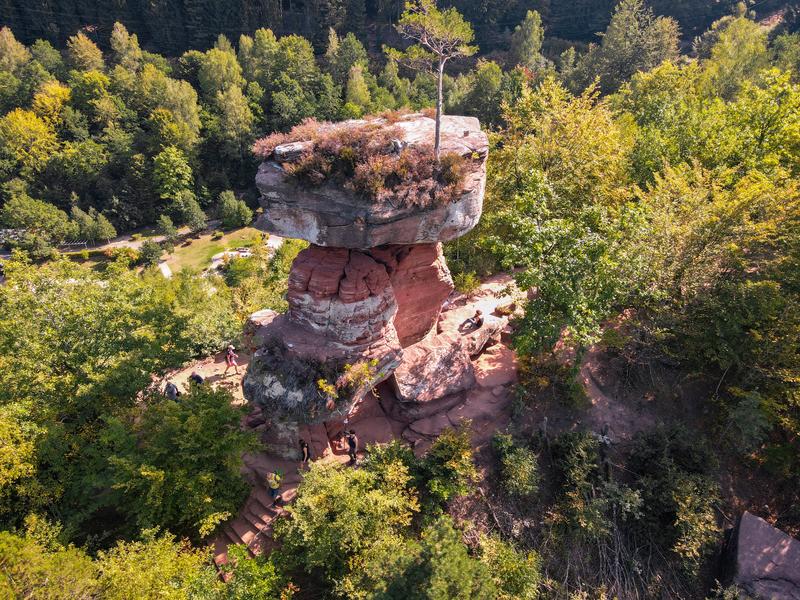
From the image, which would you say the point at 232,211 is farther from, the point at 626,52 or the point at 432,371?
the point at 626,52

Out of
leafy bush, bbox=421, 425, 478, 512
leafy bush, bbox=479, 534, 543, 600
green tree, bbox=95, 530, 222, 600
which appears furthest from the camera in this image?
leafy bush, bbox=421, 425, 478, 512

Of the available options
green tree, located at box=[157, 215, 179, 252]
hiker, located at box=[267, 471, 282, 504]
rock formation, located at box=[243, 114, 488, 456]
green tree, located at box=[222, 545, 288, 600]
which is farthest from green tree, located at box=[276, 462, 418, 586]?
green tree, located at box=[157, 215, 179, 252]

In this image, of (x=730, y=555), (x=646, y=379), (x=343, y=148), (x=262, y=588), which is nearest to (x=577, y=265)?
(x=646, y=379)

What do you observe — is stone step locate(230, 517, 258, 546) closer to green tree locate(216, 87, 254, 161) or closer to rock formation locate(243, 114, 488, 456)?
rock formation locate(243, 114, 488, 456)

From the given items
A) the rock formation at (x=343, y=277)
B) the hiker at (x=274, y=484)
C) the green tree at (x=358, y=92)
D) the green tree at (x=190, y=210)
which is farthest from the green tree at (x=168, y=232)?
the hiker at (x=274, y=484)

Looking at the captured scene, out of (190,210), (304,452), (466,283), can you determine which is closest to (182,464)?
(304,452)

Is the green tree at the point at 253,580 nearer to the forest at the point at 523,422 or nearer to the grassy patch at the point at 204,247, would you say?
the forest at the point at 523,422
